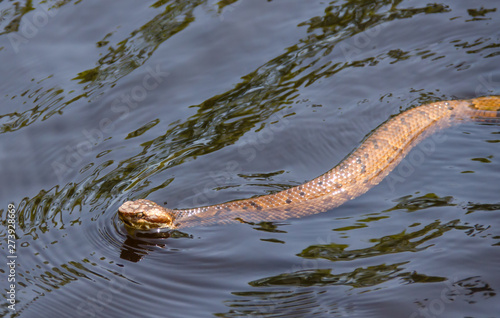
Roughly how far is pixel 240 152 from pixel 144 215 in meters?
1.78

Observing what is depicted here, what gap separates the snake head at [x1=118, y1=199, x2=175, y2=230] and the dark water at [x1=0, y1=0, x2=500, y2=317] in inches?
9.5

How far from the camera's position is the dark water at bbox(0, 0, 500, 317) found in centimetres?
734

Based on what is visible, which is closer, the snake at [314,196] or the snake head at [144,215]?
the snake head at [144,215]

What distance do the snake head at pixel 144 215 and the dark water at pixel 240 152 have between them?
0.80 feet

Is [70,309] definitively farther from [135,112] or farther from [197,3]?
[197,3]

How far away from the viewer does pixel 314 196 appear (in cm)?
854

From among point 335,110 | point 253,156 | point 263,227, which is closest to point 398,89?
point 335,110
